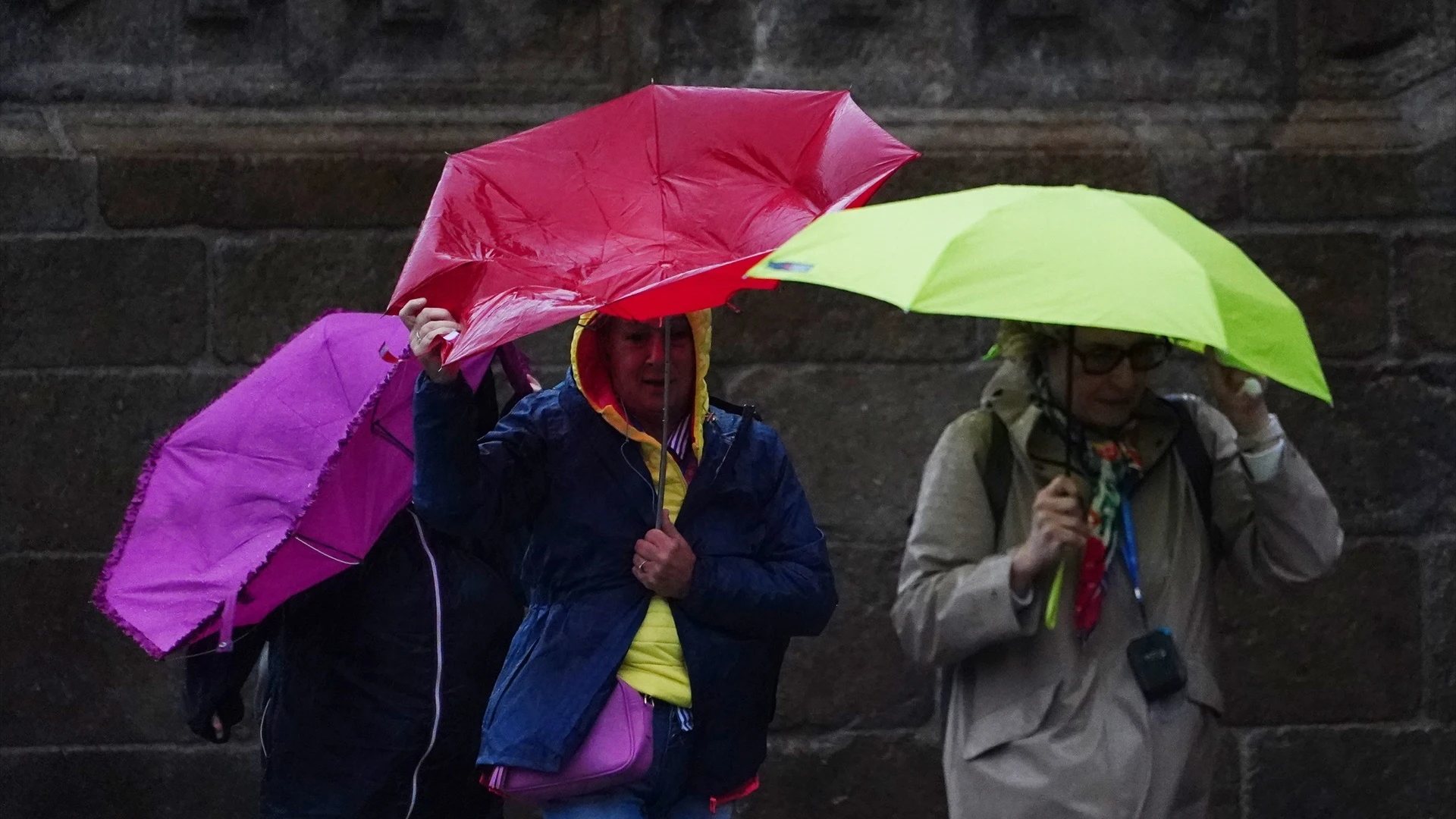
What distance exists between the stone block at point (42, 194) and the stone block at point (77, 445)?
42 centimetres

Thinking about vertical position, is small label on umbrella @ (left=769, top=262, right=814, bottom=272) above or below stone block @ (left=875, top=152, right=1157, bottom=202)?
above

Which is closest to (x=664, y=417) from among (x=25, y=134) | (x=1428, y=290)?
(x=25, y=134)

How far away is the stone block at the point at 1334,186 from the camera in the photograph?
5359 mm

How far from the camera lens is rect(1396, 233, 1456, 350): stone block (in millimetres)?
5355

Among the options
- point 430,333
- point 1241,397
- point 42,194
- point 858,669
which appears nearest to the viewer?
point 430,333

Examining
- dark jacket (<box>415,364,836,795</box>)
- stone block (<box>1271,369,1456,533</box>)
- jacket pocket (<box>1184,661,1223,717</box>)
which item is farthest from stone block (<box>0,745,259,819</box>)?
stone block (<box>1271,369,1456,533</box>)

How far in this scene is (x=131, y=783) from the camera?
17.7 feet

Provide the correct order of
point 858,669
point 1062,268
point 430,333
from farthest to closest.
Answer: point 858,669 → point 430,333 → point 1062,268

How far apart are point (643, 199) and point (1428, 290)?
2830mm

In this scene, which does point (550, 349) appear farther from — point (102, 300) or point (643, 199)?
point (643, 199)

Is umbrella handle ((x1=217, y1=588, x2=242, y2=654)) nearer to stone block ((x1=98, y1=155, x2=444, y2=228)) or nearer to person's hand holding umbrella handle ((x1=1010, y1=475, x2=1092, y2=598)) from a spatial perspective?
person's hand holding umbrella handle ((x1=1010, y1=475, x2=1092, y2=598))

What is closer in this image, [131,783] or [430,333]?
[430,333]

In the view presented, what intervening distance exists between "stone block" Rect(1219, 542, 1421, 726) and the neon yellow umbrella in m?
2.38

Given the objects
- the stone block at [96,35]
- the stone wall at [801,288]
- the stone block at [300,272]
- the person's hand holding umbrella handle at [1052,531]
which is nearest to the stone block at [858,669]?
the stone wall at [801,288]
